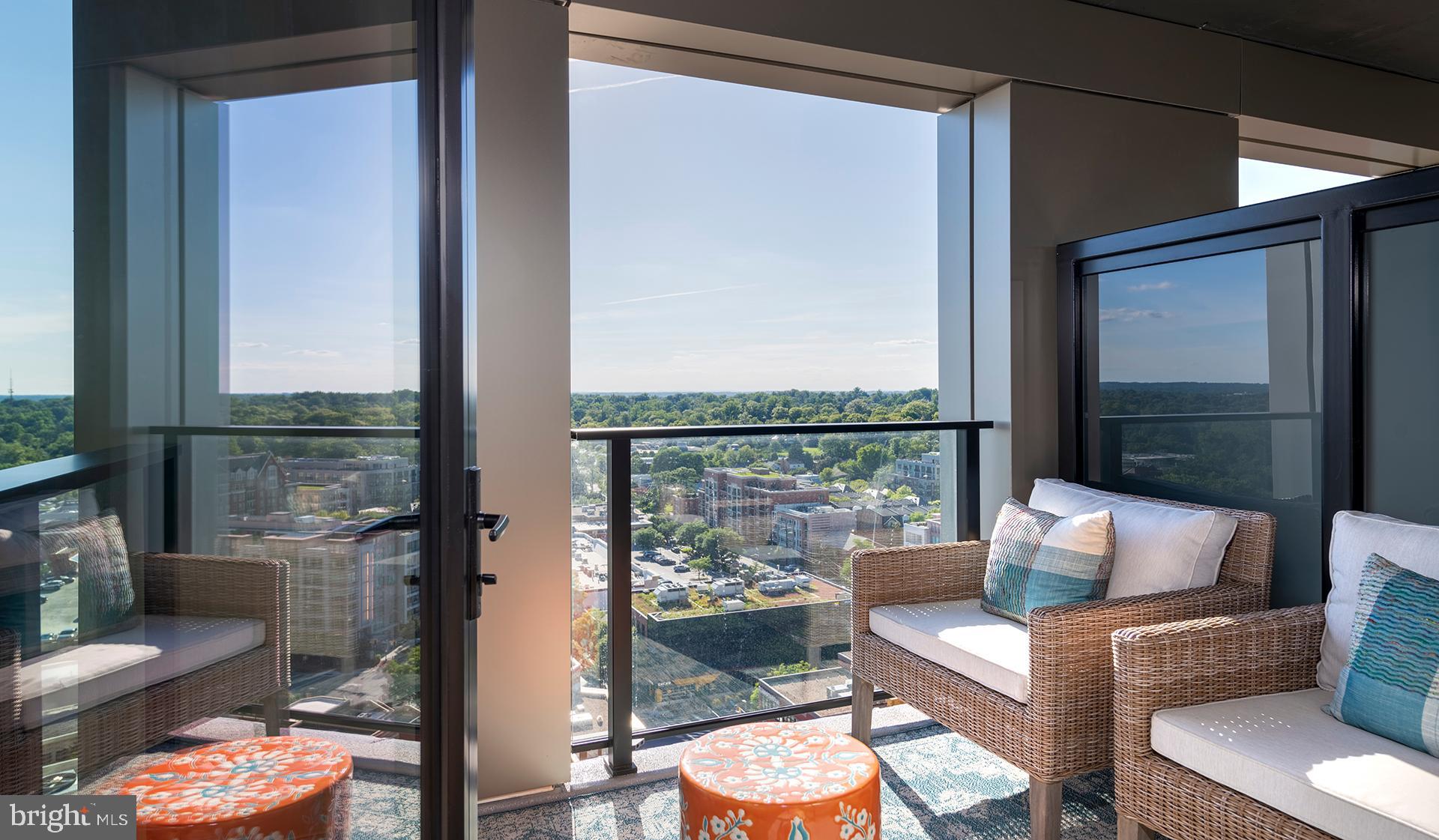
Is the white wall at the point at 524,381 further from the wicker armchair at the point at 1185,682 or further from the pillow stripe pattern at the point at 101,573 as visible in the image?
the pillow stripe pattern at the point at 101,573

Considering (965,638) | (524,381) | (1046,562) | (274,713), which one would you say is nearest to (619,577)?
(524,381)

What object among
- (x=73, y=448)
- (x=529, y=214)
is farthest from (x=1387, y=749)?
(x=529, y=214)

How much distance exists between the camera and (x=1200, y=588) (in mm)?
2104

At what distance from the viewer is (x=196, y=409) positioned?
0.43 m

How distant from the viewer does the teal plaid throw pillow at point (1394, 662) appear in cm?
145

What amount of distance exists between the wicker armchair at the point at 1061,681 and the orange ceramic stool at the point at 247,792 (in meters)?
1.69

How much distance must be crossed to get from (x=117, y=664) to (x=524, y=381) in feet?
6.80

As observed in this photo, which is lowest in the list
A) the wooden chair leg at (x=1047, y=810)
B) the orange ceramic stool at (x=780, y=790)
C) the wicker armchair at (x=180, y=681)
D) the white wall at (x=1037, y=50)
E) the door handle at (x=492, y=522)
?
the wooden chair leg at (x=1047, y=810)

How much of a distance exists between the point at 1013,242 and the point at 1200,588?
1.54 metres

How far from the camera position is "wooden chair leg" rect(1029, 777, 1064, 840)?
1903 millimetres

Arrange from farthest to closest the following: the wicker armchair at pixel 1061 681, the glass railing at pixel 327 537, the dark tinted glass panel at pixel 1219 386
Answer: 1. the dark tinted glass panel at pixel 1219 386
2. the wicker armchair at pixel 1061 681
3. the glass railing at pixel 327 537

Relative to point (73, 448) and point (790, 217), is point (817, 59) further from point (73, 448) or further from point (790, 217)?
point (73, 448)

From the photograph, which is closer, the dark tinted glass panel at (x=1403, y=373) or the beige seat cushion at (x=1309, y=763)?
the beige seat cushion at (x=1309, y=763)

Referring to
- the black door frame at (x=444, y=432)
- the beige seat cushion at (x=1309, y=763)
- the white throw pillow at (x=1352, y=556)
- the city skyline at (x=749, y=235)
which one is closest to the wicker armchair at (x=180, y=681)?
the black door frame at (x=444, y=432)
